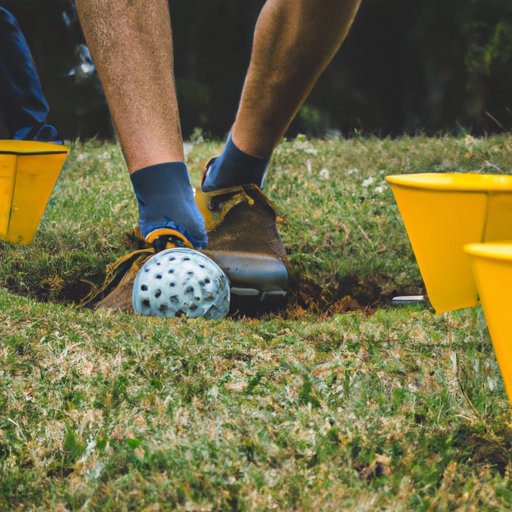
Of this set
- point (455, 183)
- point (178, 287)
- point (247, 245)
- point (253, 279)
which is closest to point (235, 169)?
point (247, 245)

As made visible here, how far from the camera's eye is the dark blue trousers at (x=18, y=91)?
289cm

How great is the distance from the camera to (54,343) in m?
1.72

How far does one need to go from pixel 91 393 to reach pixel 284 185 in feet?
7.04

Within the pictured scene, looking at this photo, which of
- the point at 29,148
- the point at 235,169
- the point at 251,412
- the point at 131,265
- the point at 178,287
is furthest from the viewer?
the point at 29,148

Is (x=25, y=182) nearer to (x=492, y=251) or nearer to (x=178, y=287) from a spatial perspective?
(x=178, y=287)

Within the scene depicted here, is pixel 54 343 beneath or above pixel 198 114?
above

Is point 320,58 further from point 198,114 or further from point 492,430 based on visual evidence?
point 198,114

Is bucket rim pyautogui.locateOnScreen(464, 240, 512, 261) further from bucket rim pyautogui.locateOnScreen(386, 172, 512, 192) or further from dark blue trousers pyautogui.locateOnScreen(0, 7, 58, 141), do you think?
dark blue trousers pyautogui.locateOnScreen(0, 7, 58, 141)

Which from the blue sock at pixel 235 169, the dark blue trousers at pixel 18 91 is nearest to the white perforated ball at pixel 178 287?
the blue sock at pixel 235 169

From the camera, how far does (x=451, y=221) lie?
1.51 metres


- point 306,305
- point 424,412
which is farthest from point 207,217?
point 424,412

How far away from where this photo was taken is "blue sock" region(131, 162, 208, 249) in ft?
6.90

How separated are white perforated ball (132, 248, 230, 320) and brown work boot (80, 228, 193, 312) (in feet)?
0.25

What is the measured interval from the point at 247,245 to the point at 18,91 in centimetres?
110
